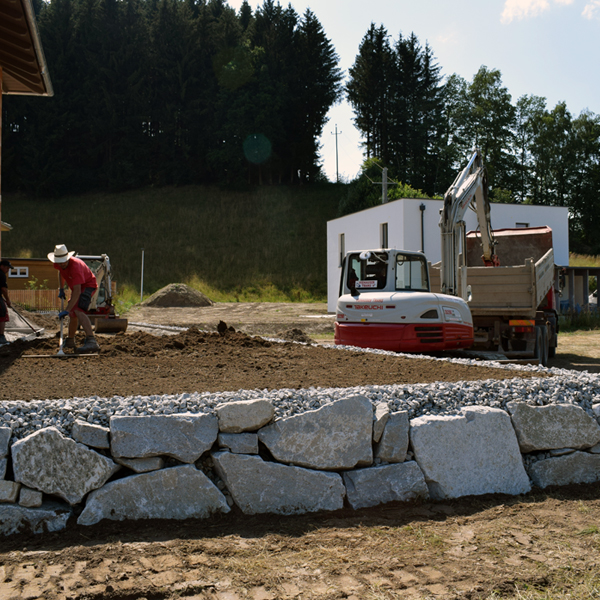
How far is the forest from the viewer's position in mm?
55625

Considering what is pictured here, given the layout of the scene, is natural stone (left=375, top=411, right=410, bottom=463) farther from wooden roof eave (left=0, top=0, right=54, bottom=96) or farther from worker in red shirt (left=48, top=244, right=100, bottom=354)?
wooden roof eave (left=0, top=0, right=54, bottom=96)

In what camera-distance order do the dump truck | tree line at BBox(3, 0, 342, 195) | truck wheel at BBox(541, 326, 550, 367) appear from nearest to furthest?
the dump truck
truck wheel at BBox(541, 326, 550, 367)
tree line at BBox(3, 0, 342, 195)

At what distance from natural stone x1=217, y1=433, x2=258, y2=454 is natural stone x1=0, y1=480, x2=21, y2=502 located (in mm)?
1231

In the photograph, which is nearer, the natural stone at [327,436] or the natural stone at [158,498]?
the natural stone at [158,498]

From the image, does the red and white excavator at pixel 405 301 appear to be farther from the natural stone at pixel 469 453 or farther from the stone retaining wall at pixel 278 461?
the natural stone at pixel 469 453

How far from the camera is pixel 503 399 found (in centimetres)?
443

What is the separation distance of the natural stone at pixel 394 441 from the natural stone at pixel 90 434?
1835mm

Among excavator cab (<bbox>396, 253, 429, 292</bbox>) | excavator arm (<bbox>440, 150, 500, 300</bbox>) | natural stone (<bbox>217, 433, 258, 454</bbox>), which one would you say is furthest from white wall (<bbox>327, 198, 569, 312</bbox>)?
natural stone (<bbox>217, 433, 258, 454</bbox>)

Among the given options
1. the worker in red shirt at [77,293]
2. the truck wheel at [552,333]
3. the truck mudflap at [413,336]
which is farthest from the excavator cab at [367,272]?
the truck wheel at [552,333]

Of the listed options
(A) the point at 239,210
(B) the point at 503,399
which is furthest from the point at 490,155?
(B) the point at 503,399

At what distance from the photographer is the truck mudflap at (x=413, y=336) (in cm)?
868

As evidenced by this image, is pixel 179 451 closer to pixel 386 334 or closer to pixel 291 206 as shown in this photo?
pixel 386 334

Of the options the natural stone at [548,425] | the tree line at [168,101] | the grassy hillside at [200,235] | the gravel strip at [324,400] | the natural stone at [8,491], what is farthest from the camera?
the tree line at [168,101]

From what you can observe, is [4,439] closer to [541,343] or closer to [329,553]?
[329,553]
